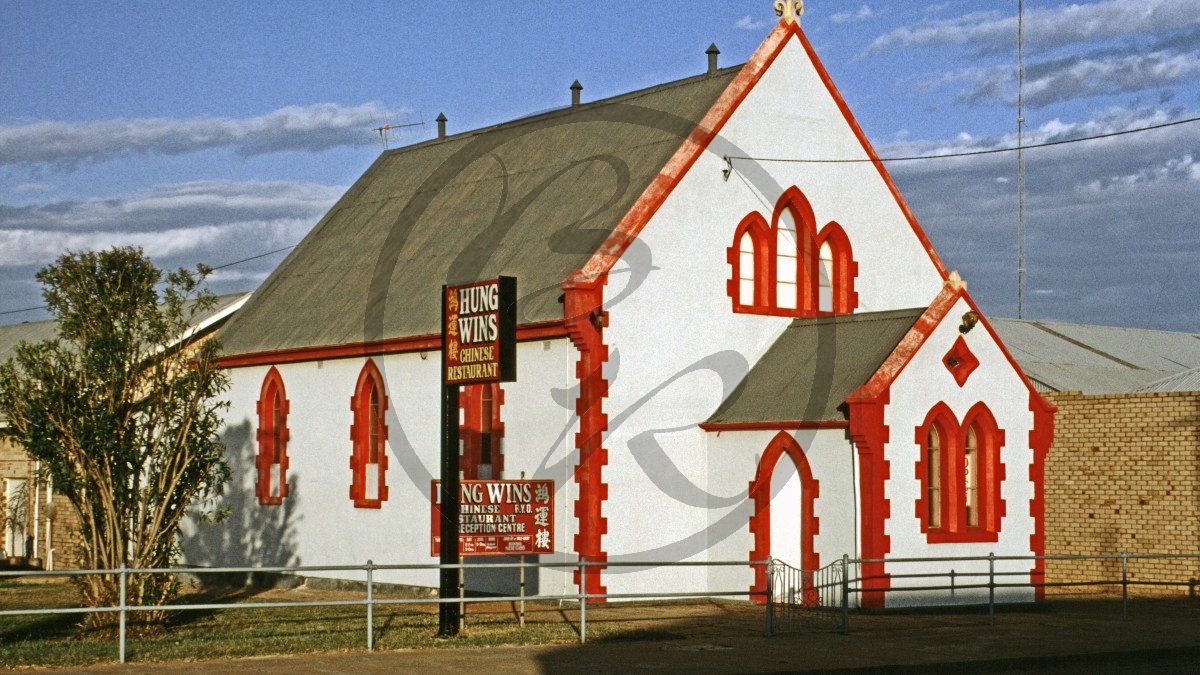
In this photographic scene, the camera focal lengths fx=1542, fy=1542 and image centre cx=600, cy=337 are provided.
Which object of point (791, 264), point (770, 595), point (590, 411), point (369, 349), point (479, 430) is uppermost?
point (791, 264)

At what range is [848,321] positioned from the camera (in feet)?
92.4

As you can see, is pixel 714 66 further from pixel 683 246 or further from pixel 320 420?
pixel 320 420

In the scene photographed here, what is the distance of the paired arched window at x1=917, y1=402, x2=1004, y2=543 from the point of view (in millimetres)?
26469

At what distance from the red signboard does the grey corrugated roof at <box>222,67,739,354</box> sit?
167 inches

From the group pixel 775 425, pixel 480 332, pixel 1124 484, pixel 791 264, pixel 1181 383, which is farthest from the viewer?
pixel 1181 383

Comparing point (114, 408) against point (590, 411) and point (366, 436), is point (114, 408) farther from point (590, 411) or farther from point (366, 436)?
point (366, 436)

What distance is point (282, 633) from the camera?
2130 centimetres

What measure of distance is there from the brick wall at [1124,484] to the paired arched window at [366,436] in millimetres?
14270

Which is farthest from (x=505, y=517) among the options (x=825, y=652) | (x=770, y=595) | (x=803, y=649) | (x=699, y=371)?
(x=699, y=371)

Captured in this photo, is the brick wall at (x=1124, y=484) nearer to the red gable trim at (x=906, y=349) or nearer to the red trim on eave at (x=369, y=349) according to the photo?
the red gable trim at (x=906, y=349)

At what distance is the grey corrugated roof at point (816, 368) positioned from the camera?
26172 mm

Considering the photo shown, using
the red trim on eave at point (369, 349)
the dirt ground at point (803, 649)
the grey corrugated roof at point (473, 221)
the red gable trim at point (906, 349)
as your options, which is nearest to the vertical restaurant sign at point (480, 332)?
the dirt ground at point (803, 649)

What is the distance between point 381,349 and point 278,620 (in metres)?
7.77

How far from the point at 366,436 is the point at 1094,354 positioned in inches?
972
